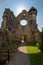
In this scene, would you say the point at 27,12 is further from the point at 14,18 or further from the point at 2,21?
the point at 2,21

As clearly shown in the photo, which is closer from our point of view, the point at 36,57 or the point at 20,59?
the point at 20,59

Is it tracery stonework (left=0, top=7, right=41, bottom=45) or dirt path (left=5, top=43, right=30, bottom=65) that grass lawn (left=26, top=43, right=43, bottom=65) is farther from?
tracery stonework (left=0, top=7, right=41, bottom=45)

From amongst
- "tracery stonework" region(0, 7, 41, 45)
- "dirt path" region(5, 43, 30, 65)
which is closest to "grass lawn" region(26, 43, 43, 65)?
"dirt path" region(5, 43, 30, 65)

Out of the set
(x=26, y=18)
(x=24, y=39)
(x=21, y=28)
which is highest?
(x=26, y=18)

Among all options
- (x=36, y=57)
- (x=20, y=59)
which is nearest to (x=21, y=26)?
(x=36, y=57)

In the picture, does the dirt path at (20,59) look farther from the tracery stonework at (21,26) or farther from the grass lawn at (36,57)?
the tracery stonework at (21,26)

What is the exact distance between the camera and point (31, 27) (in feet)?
163

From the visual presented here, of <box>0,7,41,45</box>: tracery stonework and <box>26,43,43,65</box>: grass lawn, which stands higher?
<box>0,7,41,45</box>: tracery stonework

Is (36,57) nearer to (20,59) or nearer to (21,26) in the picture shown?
(20,59)

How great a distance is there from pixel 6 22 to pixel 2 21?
1.84 m

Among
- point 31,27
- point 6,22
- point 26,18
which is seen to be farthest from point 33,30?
point 6,22

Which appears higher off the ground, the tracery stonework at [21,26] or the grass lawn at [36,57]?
the tracery stonework at [21,26]

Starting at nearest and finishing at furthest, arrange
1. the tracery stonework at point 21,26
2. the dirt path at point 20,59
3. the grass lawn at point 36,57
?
the dirt path at point 20,59
the grass lawn at point 36,57
the tracery stonework at point 21,26

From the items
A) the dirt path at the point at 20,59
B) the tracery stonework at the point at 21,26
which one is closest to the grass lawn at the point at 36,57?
the dirt path at the point at 20,59
